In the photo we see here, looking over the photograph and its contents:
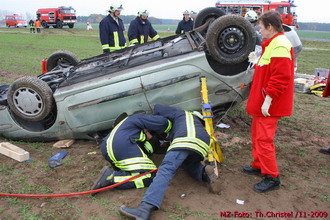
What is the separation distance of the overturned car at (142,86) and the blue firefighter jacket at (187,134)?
0.52 metres

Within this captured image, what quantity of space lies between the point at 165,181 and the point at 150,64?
1.53 meters

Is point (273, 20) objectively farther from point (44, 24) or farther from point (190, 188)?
point (44, 24)

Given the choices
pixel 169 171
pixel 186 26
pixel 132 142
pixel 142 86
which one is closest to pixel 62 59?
pixel 142 86

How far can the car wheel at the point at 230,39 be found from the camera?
3.38 m

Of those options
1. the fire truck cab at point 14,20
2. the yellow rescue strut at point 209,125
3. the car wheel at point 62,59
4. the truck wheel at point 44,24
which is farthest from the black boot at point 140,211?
the fire truck cab at point 14,20

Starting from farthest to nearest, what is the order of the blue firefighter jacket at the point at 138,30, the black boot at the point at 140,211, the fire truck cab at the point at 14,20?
the fire truck cab at the point at 14,20 < the blue firefighter jacket at the point at 138,30 < the black boot at the point at 140,211

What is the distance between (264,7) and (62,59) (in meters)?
22.6

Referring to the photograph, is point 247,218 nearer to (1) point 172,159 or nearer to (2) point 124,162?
(1) point 172,159

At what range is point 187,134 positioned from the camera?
9.17 ft

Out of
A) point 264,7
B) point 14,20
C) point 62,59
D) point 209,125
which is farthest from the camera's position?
point 14,20

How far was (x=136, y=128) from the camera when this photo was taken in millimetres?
2990

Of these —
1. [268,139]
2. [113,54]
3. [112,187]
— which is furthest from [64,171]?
[268,139]

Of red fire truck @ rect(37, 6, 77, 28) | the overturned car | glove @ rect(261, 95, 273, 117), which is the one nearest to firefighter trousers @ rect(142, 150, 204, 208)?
glove @ rect(261, 95, 273, 117)

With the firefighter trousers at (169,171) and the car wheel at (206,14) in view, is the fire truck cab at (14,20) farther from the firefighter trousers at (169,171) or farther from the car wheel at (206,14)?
the firefighter trousers at (169,171)
